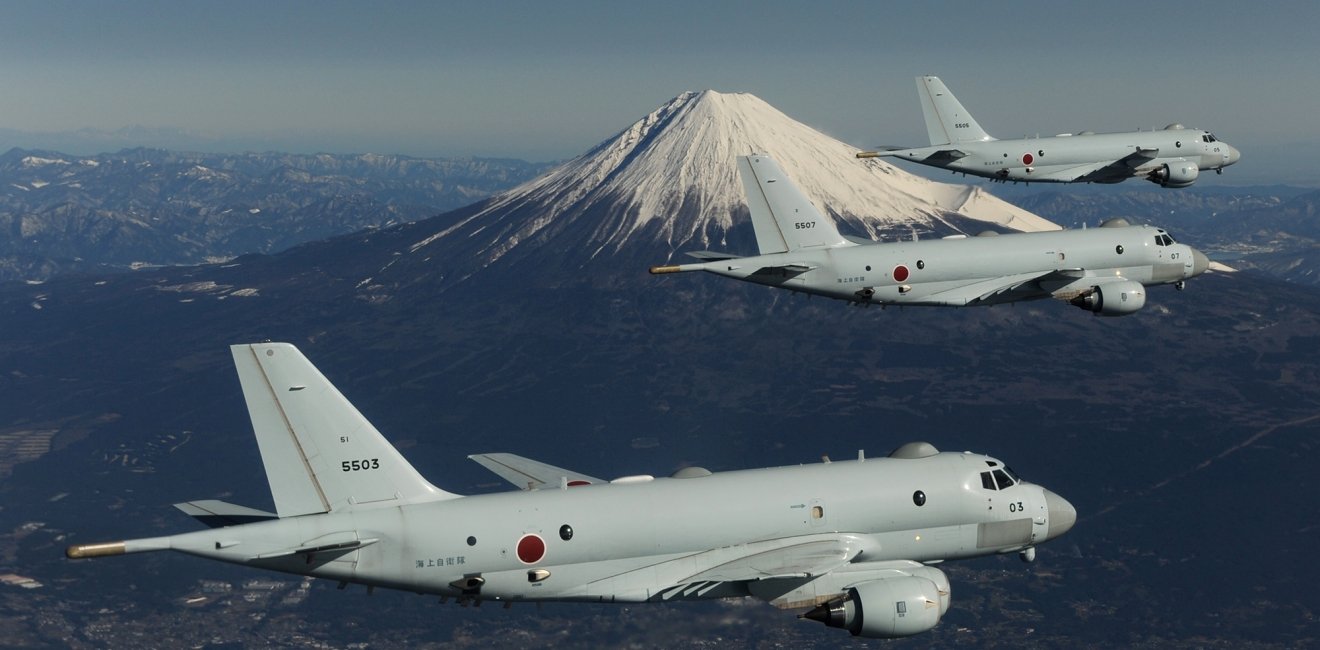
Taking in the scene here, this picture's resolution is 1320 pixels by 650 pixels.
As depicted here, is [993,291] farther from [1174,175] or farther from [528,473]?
[528,473]

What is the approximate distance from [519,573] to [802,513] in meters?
14.8

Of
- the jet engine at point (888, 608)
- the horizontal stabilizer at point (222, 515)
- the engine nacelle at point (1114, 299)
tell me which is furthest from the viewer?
the engine nacelle at point (1114, 299)

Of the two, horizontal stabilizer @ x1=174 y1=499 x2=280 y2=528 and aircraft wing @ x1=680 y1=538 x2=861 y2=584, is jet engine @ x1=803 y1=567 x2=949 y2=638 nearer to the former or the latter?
aircraft wing @ x1=680 y1=538 x2=861 y2=584

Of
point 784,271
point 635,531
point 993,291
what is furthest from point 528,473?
point 993,291

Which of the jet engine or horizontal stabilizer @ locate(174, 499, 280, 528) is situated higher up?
horizontal stabilizer @ locate(174, 499, 280, 528)

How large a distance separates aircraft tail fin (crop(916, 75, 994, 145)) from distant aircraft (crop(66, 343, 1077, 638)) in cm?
5215

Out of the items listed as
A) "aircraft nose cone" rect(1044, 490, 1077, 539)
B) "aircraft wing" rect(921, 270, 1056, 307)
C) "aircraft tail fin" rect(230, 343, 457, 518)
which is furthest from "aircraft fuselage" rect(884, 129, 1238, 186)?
"aircraft tail fin" rect(230, 343, 457, 518)

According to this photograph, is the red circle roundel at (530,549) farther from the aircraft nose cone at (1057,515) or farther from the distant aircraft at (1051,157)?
the distant aircraft at (1051,157)

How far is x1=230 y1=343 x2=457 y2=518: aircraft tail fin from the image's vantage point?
59438mm

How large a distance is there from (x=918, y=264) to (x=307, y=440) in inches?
1878

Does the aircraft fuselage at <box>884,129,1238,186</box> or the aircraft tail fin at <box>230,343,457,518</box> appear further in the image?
the aircraft fuselage at <box>884,129,1238,186</box>

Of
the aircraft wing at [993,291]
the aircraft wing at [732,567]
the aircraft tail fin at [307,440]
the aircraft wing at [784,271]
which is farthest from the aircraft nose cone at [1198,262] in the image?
the aircraft tail fin at [307,440]

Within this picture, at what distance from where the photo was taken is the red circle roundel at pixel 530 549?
62031mm

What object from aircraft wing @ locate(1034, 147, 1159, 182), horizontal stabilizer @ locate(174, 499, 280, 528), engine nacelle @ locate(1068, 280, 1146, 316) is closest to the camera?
horizontal stabilizer @ locate(174, 499, 280, 528)
